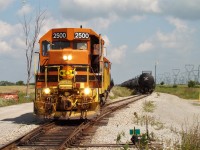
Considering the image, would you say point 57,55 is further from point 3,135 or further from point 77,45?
point 3,135

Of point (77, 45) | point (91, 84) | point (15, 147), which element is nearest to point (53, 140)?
point (15, 147)

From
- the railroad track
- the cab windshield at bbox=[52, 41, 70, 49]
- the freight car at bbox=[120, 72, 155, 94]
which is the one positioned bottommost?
the railroad track

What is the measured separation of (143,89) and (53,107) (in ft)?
114

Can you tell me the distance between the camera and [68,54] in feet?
47.9

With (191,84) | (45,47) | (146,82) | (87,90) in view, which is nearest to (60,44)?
(45,47)

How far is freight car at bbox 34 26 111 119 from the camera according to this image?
1382cm

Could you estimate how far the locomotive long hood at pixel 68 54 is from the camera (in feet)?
48.1

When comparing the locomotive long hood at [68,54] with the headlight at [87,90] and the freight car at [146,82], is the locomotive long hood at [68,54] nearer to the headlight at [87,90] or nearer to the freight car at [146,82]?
the headlight at [87,90]

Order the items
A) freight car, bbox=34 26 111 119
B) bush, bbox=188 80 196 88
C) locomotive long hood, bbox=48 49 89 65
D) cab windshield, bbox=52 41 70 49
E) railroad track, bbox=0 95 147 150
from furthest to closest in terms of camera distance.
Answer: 1. bush, bbox=188 80 196 88
2. cab windshield, bbox=52 41 70 49
3. locomotive long hood, bbox=48 49 89 65
4. freight car, bbox=34 26 111 119
5. railroad track, bbox=0 95 147 150

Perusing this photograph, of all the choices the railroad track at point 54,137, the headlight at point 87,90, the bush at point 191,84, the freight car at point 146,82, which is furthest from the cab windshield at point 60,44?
the bush at point 191,84

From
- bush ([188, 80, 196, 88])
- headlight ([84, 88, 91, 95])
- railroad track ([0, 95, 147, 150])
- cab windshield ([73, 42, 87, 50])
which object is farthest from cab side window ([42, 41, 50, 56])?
bush ([188, 80, 196, 88])

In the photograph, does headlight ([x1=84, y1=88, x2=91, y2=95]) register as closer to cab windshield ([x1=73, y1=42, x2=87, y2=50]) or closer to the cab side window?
cab windshield ([x1=73, y1=42, x2=87, y2=50])

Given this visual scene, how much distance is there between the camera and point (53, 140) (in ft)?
35.7

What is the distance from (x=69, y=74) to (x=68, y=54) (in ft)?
2.87
